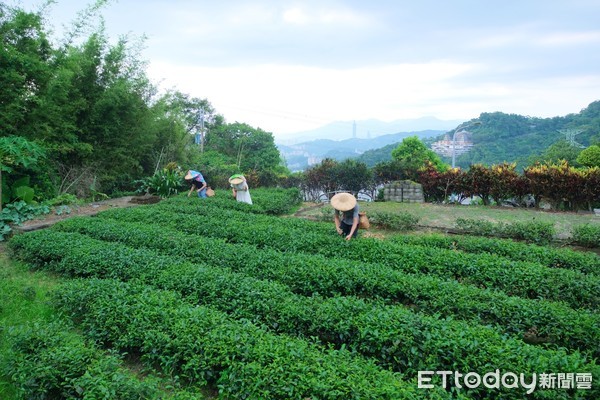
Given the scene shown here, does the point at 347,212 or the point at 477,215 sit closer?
the point at 347,212

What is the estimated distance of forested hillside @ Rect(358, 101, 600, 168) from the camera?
31391mm

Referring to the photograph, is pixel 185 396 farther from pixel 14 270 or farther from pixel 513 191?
pixel 513 191

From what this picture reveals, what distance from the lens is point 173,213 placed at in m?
9.35

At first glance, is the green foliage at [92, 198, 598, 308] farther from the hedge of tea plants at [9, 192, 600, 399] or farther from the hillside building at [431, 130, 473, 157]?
the hillside building at [431, 130, 473, 157]

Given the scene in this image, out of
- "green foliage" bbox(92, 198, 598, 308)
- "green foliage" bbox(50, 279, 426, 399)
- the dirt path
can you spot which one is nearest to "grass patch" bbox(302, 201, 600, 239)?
"green foliage" bbox(92, 198, 598, 308)

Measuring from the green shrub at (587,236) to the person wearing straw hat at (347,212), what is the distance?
186 inches

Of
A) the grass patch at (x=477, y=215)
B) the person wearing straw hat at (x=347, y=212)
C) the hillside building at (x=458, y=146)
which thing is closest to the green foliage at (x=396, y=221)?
the grass patch at (x=477, y=215)

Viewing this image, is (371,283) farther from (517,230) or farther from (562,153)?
(562,153)

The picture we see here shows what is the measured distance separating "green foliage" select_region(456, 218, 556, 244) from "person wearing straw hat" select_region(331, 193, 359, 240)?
3311 mm

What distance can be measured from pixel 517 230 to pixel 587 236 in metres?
1.23

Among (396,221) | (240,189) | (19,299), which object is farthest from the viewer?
(240,189)

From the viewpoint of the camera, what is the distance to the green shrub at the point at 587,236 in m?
7.56

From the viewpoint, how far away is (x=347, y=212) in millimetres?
7098

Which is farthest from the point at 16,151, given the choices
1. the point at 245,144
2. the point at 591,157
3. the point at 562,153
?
the point at 562,153
